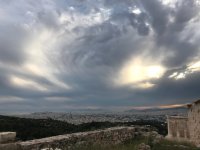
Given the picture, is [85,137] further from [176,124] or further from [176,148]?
[176,124]

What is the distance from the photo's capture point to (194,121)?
19.3 m

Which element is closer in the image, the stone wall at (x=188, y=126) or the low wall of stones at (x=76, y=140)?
the low wall of stones at (x=76, y=140)

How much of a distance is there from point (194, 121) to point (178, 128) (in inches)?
76.6

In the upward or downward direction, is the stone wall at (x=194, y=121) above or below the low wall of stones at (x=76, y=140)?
above

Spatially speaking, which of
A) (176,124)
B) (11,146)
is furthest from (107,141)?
(176,124)

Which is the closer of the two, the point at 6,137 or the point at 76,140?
the point at 6,137

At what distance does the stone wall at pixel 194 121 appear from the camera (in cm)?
1883

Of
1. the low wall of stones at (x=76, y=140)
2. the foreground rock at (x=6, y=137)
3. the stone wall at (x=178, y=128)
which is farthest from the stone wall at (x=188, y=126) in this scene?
the foreground rock at (x=6, y=137)

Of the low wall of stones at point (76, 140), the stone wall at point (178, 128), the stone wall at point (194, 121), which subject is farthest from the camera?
the stone wall at point (178, 128)

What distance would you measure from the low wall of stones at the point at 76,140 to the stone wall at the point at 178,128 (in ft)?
13.1

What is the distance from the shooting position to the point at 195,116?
19.1 m

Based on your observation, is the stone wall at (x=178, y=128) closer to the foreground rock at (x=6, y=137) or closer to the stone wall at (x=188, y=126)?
the stone wall at (x=188, y=126)

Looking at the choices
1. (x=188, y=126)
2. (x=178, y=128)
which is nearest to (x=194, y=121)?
(x=188, y=126)

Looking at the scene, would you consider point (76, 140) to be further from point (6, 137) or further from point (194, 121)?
point (194, 121)
